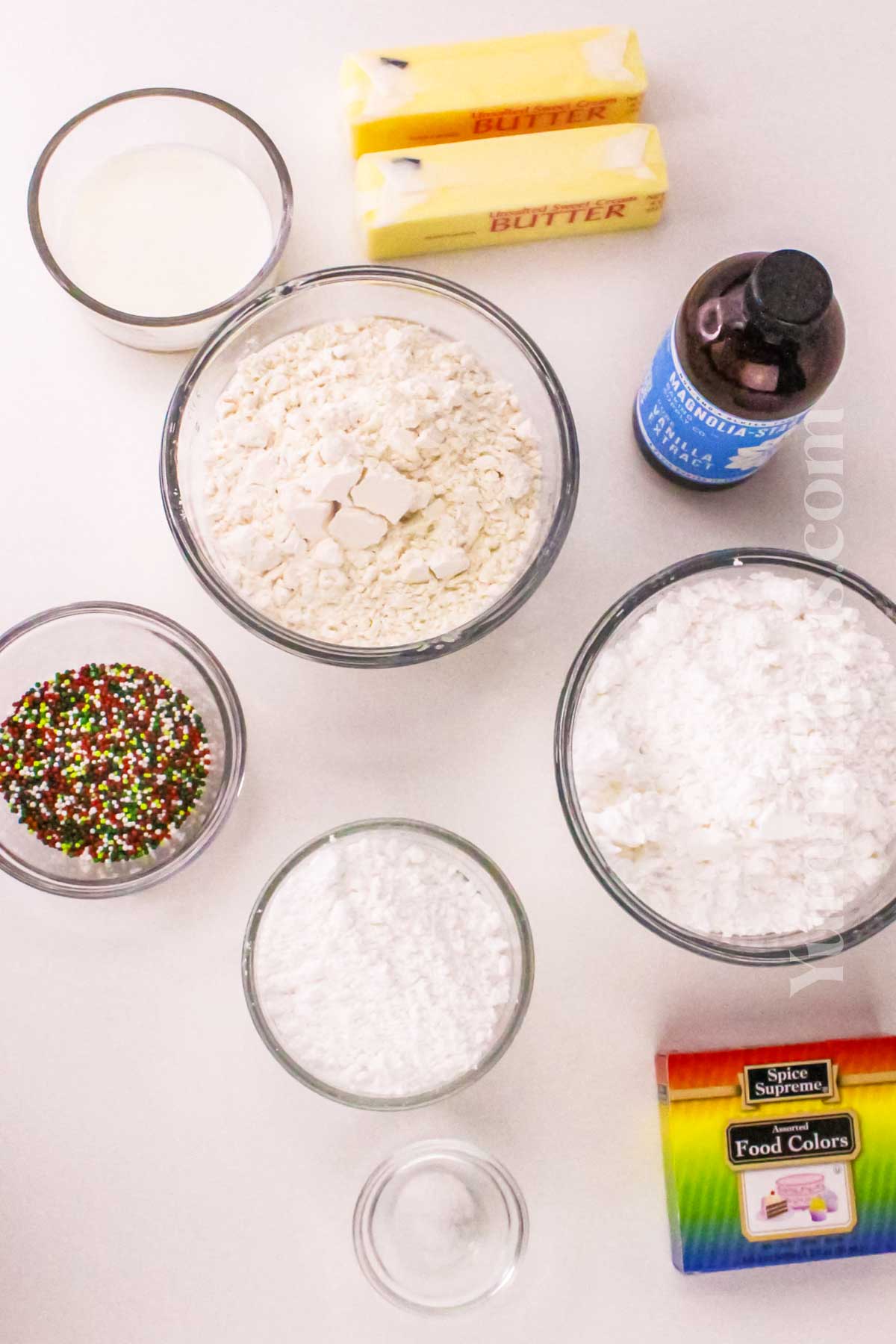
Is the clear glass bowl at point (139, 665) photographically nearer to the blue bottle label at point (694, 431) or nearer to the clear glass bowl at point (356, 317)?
the clear glass bowl at point (356, 317)

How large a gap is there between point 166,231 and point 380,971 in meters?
0.80

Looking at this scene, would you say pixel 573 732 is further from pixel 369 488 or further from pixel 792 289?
pixel 792 289

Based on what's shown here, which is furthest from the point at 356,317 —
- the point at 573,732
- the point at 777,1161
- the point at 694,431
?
the point at 777,1161

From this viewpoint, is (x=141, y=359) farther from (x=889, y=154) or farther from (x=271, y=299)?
(x=889, y=154)

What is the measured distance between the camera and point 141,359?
47.2 inches

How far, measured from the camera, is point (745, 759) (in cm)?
96

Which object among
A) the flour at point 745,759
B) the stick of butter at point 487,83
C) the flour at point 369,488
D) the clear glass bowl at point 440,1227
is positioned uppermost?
the stick of butter at point 487,83

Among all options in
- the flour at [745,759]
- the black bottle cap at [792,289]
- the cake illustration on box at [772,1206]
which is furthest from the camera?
the cake illustration on box at [772,1206]

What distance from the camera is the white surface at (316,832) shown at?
3.75 ft

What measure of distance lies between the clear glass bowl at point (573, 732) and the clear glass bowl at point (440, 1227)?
340 millimetres

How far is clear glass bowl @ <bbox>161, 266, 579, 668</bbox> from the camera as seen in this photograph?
1.04 m

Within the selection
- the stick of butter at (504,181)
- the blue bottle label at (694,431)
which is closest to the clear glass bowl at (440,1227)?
the blue bottle label at (694,431)

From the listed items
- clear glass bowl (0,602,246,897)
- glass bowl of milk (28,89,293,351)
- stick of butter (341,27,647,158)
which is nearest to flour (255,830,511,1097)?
clear glass bowl (0,602,246,897)

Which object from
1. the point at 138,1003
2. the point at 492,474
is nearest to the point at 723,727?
the point at 492,474
